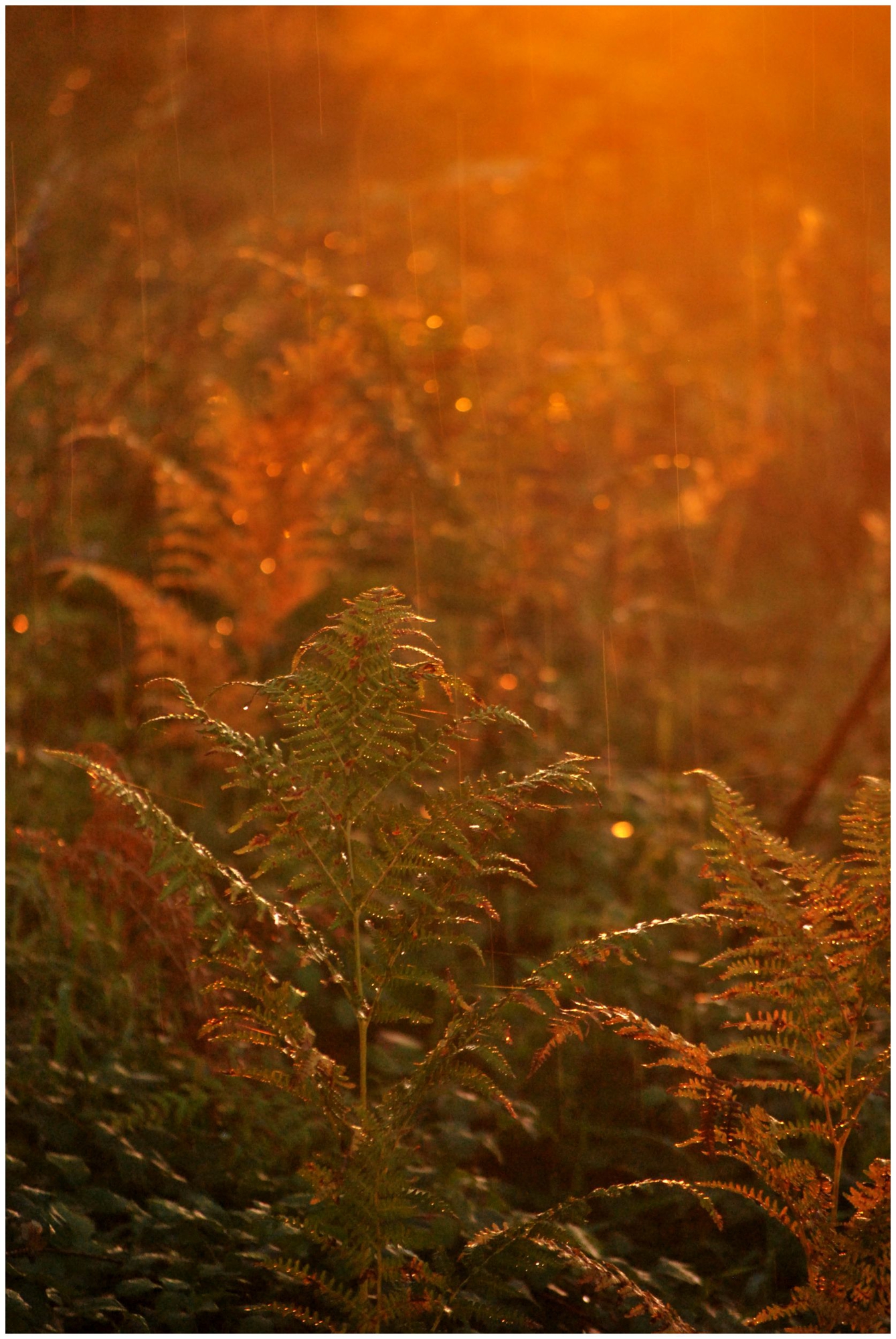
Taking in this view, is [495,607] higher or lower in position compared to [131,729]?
higher

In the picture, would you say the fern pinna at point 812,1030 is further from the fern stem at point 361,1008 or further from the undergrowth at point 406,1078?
the fern stem at point 361,1008

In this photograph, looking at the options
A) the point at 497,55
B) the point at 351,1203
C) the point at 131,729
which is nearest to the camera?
the point at 351,1203

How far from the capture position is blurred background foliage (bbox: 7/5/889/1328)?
8.88 feet

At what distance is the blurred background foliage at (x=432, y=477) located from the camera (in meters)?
2.71

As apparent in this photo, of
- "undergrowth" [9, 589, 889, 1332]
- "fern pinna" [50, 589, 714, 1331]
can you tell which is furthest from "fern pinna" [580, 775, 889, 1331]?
"fern pinna" [50, 589, 714, 1331]

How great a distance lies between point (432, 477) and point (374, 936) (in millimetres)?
2373

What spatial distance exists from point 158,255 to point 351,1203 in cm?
570

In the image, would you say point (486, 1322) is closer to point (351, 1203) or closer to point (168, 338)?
point (351, 1203)

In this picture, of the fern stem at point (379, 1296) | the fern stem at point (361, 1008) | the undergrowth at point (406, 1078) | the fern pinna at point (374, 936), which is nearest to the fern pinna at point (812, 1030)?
the undergrowth at point (406, 1078)

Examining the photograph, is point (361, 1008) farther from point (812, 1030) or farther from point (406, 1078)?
point (812, 1030)

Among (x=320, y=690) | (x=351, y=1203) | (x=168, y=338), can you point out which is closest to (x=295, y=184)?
(x=168, y=338)

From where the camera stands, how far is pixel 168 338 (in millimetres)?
4922

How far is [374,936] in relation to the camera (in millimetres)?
2020

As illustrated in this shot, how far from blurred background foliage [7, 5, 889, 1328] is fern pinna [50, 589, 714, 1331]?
37 cm
